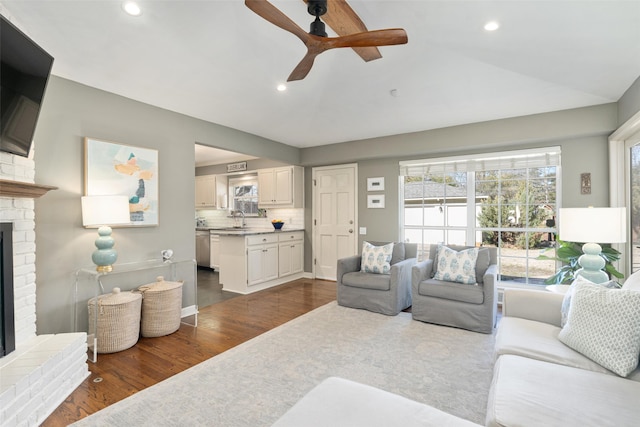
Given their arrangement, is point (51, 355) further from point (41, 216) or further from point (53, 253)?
point (41, 216)

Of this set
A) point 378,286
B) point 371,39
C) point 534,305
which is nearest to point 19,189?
point 371,39

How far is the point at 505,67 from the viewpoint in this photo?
2805 millimetres

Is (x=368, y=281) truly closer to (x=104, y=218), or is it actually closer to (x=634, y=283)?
(x=634, y=283)

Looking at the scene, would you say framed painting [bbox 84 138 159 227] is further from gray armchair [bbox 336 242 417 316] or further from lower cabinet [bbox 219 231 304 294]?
gray armchair [bbox 336 242 417 316]

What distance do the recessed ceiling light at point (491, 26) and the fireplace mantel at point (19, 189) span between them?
3.40 m

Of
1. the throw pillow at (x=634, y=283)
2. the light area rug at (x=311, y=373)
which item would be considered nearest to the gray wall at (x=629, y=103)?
the throw pillow at (x=634, y=283)

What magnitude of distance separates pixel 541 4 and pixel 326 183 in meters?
4.10

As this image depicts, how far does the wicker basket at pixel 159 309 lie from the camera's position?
10.1 ft

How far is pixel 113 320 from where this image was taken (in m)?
2.72

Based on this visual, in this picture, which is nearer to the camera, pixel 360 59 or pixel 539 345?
pixel 539 345

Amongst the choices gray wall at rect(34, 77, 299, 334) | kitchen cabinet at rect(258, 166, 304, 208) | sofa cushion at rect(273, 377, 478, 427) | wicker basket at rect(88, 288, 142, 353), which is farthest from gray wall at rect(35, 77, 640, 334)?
sofa cushion at rect(273, 377, 478, 427)

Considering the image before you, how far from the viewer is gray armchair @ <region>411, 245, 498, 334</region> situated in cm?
314

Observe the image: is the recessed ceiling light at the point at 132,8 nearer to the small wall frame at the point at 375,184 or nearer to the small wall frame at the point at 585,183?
the small wall frame at the point at 375,184

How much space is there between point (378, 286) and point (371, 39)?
2.77 m
